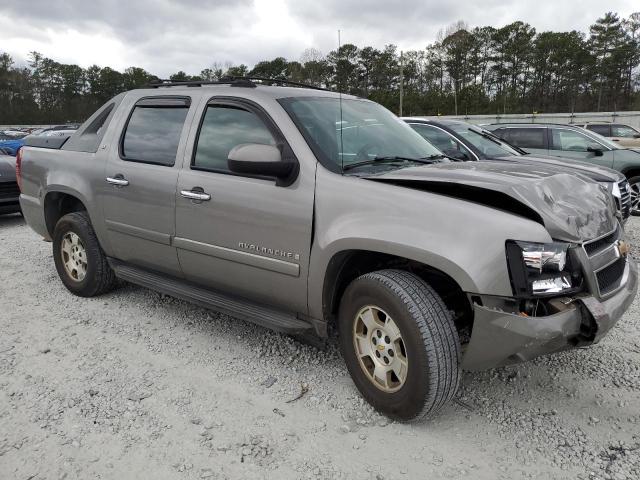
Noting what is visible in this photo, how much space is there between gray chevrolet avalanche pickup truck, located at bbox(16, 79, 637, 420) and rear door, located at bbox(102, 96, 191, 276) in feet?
0.05

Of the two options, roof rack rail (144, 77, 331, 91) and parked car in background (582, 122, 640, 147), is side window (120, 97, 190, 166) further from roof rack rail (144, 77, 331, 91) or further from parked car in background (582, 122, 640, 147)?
parked car in background (582, 122, 640, 147)

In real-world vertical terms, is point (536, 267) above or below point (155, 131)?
below

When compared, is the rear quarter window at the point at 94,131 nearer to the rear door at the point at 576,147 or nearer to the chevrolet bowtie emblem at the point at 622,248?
the chevrolet bowtie emblem at the point at 622,248

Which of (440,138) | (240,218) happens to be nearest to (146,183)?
(240,218)

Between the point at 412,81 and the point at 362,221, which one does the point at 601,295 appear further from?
the point at 412,81

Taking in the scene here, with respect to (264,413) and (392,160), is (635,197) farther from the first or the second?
(264,413)

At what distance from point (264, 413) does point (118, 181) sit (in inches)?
87.1

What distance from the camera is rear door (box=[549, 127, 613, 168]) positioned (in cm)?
932

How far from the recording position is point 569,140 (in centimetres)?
962

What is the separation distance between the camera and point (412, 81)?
209 feet

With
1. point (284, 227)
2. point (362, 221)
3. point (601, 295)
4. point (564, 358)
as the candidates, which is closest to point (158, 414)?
point (284, 227)

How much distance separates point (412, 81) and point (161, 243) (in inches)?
2541

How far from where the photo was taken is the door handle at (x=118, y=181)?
3.87 m

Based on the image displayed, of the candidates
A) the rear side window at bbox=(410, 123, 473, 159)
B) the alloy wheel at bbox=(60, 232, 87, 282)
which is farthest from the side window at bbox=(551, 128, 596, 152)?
the alloy wheel at bbox=(60, 232, 87, 282)
